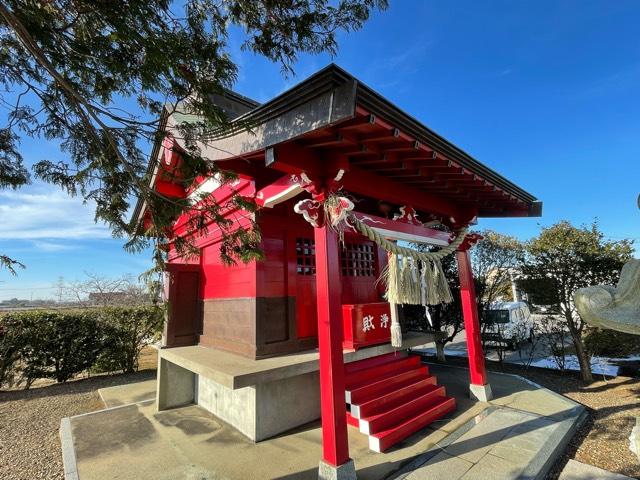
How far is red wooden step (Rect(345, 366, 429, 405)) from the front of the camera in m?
4.18

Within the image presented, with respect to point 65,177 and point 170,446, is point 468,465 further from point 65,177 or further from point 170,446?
point 65,177

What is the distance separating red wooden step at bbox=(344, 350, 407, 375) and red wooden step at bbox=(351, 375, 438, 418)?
0.53 metres

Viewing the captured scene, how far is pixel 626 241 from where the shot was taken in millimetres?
6594

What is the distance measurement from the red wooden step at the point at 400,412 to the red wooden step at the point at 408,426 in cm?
5

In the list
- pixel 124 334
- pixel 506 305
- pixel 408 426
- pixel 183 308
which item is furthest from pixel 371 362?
pixel 506 305

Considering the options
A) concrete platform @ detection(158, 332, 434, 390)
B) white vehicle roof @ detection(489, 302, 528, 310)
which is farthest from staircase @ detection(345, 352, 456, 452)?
white vehicle roof @ detection(489, 302, 528, 310)

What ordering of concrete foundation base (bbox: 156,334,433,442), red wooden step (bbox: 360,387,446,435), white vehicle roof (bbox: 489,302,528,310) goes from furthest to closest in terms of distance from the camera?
white vehicle roof (bbox: 489,302,528,310)
red wooden step (bbox: 360,387,446,435)
concrete foundation base (bbox: 156,334,433,442)

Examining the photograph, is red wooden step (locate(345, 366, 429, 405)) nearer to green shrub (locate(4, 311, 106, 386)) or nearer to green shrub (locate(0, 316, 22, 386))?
green shrub (locate(4, 311, 106, 386))

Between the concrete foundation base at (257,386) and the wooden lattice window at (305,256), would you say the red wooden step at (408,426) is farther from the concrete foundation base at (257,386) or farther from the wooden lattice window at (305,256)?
the wooden lattice window at (305,256)

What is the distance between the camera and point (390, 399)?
4402mm

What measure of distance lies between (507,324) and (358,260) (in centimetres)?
782

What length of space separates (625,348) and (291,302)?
23.9 ft

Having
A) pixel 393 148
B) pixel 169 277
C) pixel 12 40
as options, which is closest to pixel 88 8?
pixel 12 40

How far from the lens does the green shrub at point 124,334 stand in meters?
8.05
